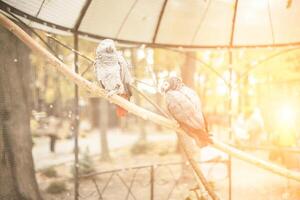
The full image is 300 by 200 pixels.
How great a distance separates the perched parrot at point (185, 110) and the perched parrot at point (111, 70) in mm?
601

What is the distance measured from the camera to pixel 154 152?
18797 millimetres

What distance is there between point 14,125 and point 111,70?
10.7 ft

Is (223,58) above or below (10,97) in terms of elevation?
above

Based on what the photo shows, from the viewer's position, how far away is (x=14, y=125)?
7.75 m

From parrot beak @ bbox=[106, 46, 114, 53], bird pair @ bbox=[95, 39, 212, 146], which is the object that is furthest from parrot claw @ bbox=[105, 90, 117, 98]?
parrot beak @ bbox=[106, 46, 114, 53]

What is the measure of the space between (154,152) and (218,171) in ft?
18.4

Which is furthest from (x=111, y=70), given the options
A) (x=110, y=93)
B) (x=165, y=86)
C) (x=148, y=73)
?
(x=148, y=73)

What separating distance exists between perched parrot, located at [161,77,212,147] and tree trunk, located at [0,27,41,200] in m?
3.58

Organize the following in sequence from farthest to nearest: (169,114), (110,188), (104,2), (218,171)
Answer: (218,171) → (110,188) → (104,2) → (169,114)

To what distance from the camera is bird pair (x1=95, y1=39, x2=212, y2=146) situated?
4.91 meters

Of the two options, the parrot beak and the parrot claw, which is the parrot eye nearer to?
the parrot claw

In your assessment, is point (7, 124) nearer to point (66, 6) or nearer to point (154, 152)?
point (66, 6)

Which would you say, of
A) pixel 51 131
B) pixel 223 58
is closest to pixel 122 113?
pixel 223 58

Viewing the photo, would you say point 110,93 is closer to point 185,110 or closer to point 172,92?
point 172,92
